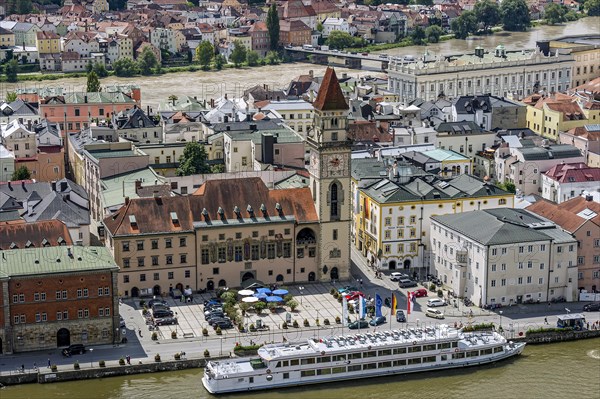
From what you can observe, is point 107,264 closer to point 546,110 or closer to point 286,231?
point 286,231

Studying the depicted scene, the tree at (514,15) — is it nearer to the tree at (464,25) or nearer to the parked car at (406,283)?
the tree at (464,25)

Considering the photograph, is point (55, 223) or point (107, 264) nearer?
point (107, 264)

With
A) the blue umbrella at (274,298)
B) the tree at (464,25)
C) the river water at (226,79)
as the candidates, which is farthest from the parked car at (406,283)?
the tree at (464,25)

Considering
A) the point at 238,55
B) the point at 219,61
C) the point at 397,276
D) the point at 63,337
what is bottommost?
the point at 397,276

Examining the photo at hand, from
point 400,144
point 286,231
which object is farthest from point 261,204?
point 400,144

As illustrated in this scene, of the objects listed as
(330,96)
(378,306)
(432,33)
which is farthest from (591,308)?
(432,33)

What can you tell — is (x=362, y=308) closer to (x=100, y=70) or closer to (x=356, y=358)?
(x=356, y=358)

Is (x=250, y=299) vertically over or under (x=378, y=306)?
under
